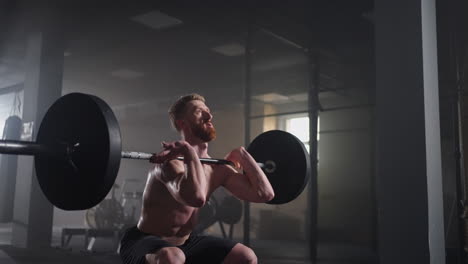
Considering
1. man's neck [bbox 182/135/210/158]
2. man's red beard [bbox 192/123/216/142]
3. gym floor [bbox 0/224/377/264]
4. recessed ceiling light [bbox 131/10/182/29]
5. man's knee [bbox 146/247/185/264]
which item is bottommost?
gym floor [bbox 0/224/377/264]

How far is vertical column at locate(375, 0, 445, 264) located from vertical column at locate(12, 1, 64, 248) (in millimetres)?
3867

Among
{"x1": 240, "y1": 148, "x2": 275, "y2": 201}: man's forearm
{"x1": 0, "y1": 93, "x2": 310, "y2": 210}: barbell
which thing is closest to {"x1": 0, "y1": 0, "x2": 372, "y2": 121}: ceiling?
{"x1": 240, "y1": 148, "x2": 275, "y2": 201}: man's forearm

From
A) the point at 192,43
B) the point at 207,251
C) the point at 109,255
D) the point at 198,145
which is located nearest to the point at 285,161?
the point at 198,145

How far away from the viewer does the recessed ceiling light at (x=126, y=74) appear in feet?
24.4

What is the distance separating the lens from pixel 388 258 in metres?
2.11

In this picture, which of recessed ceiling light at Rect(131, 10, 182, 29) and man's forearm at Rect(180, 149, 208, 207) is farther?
recessed ceiling light at Rect(131, 10, 182, 29)

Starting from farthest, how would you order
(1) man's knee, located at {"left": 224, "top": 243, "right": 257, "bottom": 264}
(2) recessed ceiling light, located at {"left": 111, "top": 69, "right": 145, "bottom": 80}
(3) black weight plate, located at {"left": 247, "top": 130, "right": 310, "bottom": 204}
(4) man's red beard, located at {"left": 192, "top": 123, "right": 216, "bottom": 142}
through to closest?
(2) recessed ceiling light, located at {"left": 111, "top": 69, "right": 145, "bottom": 80} < (3) black weight plate, located at {"left": 247, "top": 130, "right": 310, "bottom": 204} < (4) man's red beard, located at {"left": 192, "top": 123, "right": 216, "bottom": 142} < (1) man's knee, located at {"left": 224, "top": 243, "right": 257, "bottom": 264}

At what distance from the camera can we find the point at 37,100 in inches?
201

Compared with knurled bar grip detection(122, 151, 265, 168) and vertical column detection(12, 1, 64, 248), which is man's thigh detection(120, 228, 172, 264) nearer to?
knurled bar grip detection(122, 151, 265, 168)

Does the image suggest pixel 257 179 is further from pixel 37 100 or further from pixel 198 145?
pixel 37 100

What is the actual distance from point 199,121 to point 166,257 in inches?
19.6

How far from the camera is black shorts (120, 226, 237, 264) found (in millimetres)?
1361

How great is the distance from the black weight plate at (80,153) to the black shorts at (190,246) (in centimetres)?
22

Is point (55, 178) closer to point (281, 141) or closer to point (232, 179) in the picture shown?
point (232, 179)
